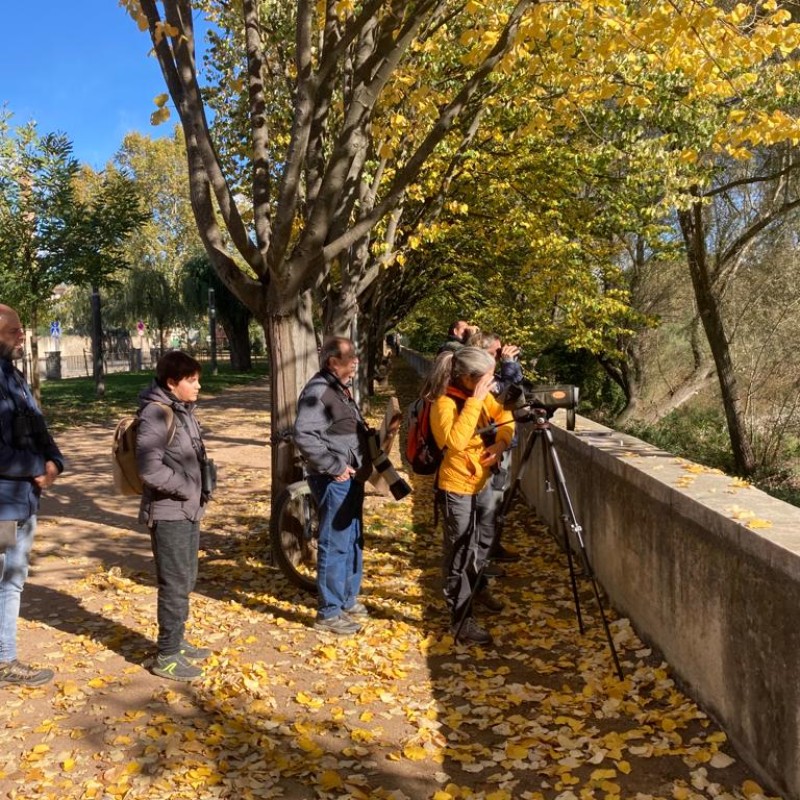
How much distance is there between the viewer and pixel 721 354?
17.5 metres

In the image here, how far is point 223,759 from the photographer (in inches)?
156

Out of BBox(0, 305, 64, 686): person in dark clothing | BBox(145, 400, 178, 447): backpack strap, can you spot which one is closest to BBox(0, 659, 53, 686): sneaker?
BBox(0, 305, 64, 686): person in dark clothing

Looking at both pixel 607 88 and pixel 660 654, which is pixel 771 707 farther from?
pixel 607 88

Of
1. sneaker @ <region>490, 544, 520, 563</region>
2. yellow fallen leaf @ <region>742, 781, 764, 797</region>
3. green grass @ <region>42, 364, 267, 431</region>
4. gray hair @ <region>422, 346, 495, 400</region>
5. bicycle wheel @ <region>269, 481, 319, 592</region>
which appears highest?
gray hair @ <region>422, 346, 495, 400</region>

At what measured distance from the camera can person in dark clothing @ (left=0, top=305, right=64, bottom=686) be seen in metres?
4.42

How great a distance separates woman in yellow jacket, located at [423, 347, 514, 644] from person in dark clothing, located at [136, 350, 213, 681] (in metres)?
1.48

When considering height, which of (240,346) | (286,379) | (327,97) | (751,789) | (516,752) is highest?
(327,97)

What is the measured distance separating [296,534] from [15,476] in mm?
2785

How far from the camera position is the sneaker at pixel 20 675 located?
185 inches

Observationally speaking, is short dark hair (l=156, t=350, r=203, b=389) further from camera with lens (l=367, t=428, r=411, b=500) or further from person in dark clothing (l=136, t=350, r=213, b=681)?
camera with lens (l=367, t=428, r=411, b=500)

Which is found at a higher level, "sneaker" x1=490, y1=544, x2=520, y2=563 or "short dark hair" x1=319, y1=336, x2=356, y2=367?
"short dark hair" x1=319, y1=336, x2=356, y2=367

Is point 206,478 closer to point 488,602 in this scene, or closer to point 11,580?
point 11,580

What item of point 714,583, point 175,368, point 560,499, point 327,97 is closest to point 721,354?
point 327,97

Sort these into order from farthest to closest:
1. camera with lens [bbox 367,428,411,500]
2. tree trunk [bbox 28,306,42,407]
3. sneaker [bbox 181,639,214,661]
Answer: tree trunk [bbox 28,306,42,407]
camera with lens [bbox 367,428,411,500]
sneaker [bbox 181,639,214,661]
